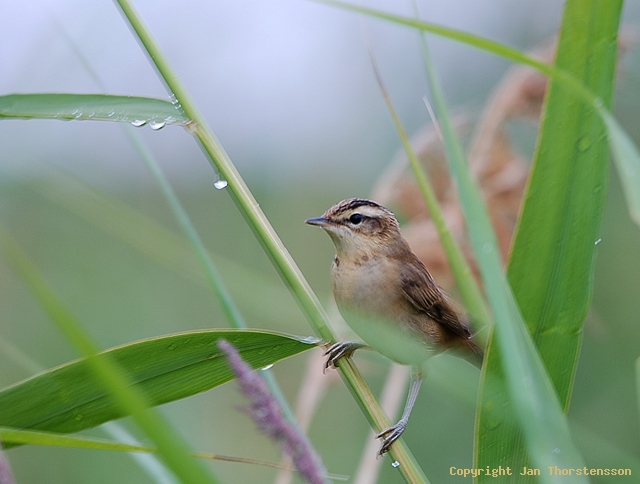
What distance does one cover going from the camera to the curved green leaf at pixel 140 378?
3.54 ft

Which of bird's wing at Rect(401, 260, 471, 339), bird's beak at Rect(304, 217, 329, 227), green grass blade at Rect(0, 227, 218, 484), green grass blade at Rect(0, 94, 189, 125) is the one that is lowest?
bird's wing at Rect(401, 260, 471, 339)

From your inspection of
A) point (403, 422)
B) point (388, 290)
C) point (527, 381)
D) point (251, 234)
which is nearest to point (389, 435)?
point (403, 422)

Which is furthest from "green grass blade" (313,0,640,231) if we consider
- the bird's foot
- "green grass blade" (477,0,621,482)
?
the bird's foot

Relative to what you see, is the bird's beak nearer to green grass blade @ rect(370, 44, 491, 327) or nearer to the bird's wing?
the bird's wing

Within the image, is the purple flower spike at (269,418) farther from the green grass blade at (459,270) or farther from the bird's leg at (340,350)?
the bird's leg at (340,350)

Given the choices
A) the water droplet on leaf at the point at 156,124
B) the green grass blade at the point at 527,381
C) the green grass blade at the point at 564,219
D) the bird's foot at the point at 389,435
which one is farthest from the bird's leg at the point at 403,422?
the water droplet on leaf at the point at 156,124

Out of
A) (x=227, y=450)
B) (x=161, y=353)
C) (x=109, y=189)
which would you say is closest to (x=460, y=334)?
(x=161, y=353)

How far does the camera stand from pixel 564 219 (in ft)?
3.70

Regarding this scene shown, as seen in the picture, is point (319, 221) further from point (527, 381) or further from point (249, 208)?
point (527, 381)

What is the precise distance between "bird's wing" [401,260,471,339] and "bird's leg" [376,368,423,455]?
0.79 ft

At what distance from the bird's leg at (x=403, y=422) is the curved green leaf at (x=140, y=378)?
25 cm

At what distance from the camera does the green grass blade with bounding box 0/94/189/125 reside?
123 cm

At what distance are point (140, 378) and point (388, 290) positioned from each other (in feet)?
3.65

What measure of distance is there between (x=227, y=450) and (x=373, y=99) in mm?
3718
